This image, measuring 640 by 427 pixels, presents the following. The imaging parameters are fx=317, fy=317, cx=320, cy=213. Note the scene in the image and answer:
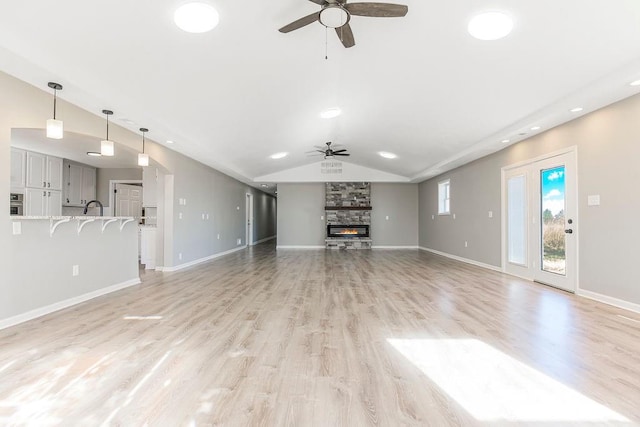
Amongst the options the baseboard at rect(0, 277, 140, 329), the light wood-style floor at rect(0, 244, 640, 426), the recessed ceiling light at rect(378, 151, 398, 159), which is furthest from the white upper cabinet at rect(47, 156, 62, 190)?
the recessed ceiling light at rect(378, 151, 398, 159)

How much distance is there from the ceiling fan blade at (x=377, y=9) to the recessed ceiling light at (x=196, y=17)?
110 centimetres

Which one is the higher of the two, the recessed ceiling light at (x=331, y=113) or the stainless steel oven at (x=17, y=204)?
the recessed ceiling light at (x=331, y=113)

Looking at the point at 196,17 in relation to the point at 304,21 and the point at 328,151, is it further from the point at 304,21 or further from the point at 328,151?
the point at 328,151

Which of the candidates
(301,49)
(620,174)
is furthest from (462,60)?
(620,174)

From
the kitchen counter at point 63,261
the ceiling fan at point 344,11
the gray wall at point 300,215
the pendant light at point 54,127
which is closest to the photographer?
the ceiling fan at point 344,11

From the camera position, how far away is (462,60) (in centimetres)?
331

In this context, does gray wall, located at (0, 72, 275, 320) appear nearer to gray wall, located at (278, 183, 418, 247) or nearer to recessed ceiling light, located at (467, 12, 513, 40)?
gray wall, located at (278, 183, 418, 247)

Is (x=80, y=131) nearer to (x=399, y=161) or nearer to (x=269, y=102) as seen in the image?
(x=269, y=102)

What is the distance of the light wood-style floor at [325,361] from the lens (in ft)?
5.33

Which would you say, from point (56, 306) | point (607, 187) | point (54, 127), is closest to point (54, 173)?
point (56, 306)

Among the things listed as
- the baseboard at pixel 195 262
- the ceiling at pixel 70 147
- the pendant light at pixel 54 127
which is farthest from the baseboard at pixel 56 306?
the ceiling at pixel 70 147

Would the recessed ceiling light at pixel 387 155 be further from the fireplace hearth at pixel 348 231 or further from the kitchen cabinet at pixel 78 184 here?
the kitchen cabinet at pixel 78 184

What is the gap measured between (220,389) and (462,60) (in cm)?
365

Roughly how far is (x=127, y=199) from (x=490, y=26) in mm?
8852
